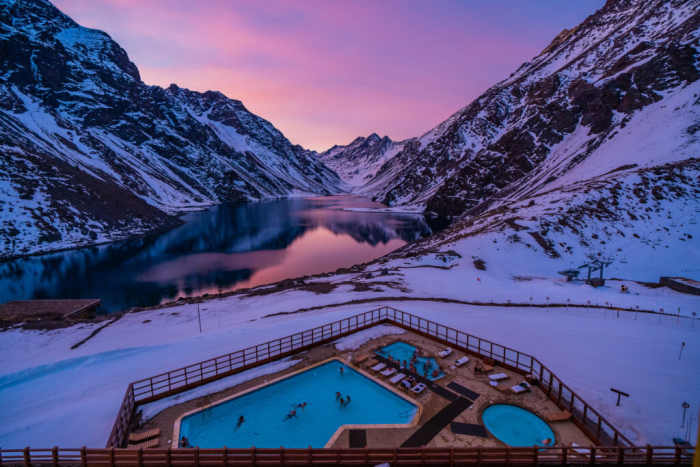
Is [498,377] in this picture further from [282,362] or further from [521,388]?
[282,362]

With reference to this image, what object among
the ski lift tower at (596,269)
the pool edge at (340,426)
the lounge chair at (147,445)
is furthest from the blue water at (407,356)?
the ski lift tower at (596,269)

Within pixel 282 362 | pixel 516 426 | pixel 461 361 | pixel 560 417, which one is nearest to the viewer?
pixel 516 426

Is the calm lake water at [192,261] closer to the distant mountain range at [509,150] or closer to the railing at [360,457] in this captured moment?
the distant mountain range at [509,150]

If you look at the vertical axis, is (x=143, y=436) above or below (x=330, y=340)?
below

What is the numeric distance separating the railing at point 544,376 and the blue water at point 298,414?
7940 millimetres

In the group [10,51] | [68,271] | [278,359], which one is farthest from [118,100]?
[278,359]

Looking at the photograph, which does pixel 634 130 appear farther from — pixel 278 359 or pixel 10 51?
pixel 10 51

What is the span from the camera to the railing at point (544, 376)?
51.8ft

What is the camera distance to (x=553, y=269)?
49750 mm

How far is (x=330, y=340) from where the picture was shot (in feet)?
86.0

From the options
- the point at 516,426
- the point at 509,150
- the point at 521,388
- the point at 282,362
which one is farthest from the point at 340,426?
the point at 509,150

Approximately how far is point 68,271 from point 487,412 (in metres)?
76.7

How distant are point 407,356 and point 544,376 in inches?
356

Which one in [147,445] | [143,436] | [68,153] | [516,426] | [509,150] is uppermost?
[509,150]
